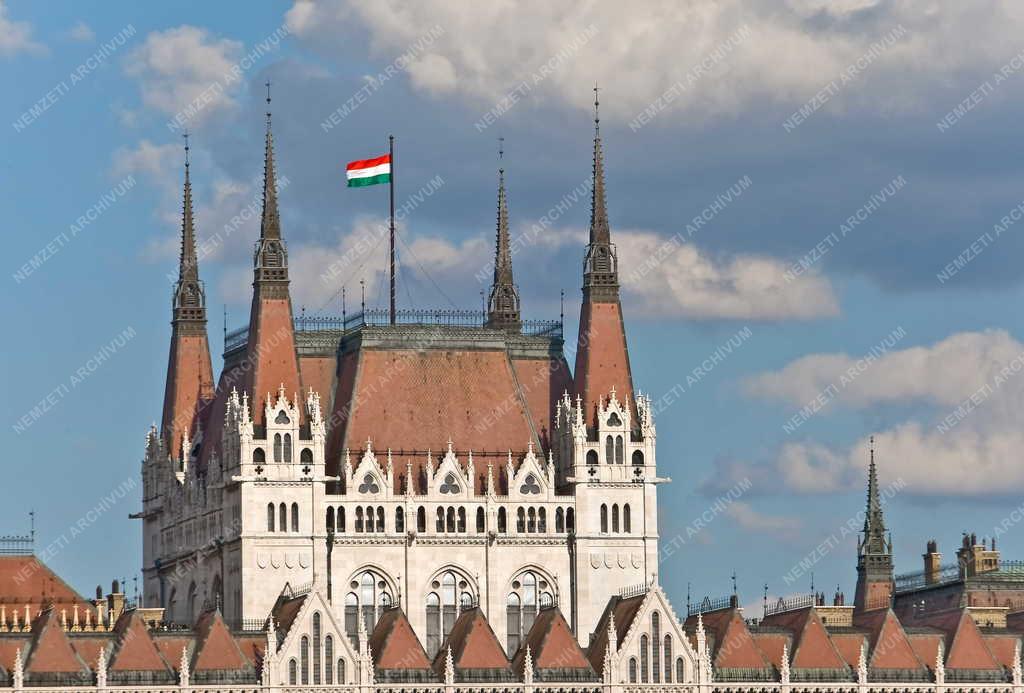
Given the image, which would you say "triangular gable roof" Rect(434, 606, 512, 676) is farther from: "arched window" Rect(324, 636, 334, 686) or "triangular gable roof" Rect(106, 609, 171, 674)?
"triangular gable roof" Rect(106, 609, 171, 674)

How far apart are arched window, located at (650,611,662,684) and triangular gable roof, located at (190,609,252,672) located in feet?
72.3

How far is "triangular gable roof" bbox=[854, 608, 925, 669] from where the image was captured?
192m

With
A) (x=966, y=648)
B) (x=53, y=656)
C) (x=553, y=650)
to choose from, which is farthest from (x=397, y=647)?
(x=966, y=648)

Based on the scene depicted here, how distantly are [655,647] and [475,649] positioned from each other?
991 cm

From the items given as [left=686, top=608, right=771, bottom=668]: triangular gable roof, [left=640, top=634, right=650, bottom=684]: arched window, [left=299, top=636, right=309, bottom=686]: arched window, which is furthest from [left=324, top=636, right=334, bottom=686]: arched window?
[left=686, top=608, right=771, bottom=668]: triangular gable roof

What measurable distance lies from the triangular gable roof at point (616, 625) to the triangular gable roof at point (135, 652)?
78.6 feet

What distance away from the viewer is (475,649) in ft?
617

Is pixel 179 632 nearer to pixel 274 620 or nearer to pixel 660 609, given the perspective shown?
pixel 274 620

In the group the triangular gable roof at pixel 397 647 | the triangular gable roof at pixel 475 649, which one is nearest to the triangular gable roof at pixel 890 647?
the triangular gable roof at pixel 475 649

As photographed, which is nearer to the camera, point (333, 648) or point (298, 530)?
point (333, 648)

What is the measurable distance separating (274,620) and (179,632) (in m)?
5.49

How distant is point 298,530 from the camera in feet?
650

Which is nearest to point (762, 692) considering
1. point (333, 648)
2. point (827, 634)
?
point (827, 634)

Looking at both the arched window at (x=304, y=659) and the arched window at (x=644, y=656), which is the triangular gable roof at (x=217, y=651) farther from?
the arched window at (x=644, y=656)
